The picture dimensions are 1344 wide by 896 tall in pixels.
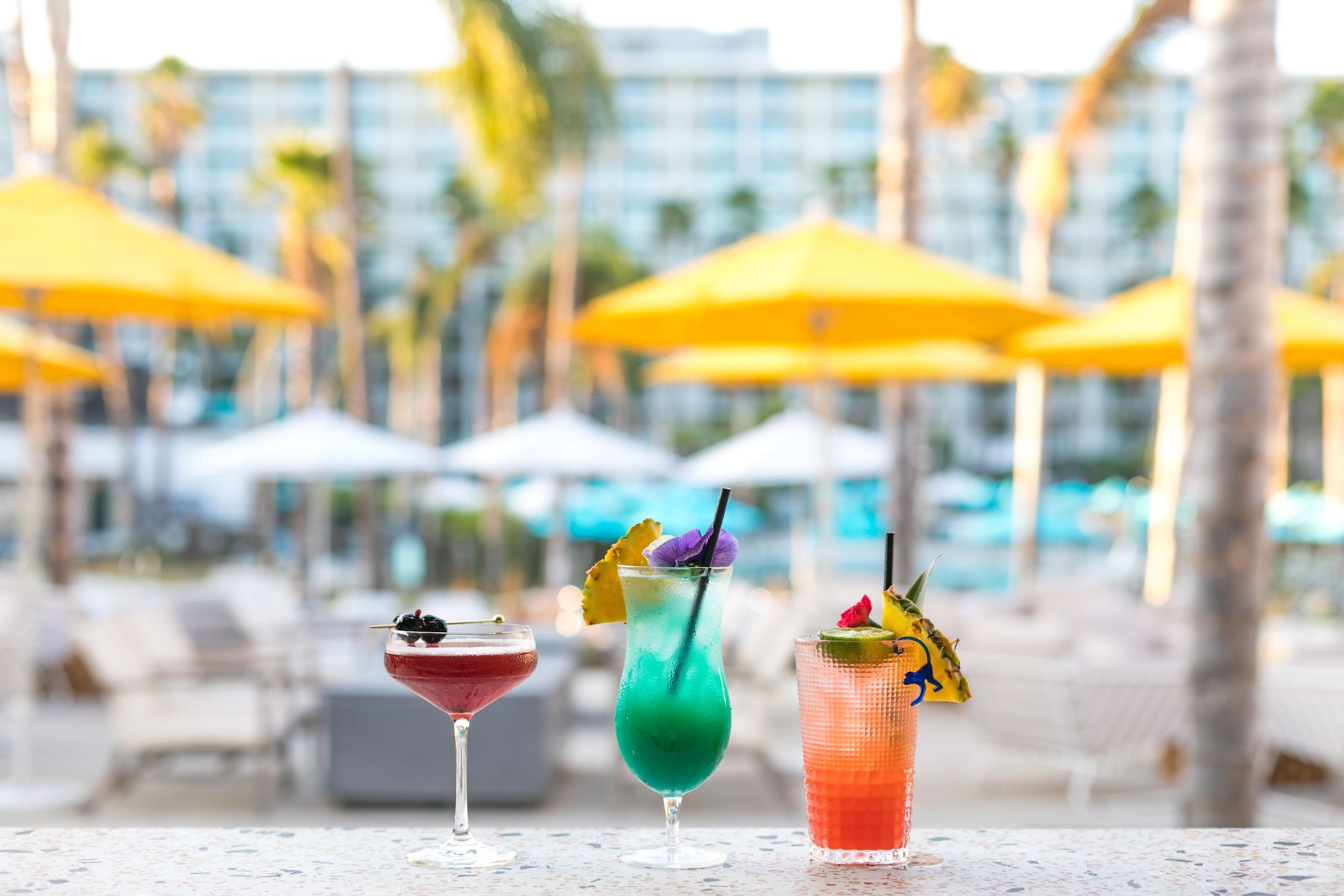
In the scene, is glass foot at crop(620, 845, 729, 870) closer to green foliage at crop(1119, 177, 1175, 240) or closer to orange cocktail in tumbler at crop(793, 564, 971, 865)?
orange cocktail in tumbler at crop(793, 564, 971, 865)

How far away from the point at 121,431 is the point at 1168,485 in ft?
146

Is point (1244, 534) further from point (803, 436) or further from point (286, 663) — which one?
point (803, 436)

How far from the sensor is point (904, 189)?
12570mm

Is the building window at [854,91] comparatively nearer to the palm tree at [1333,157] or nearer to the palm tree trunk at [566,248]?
the palm tree at [1333,157]

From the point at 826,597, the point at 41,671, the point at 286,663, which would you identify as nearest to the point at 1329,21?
the point at 826,597

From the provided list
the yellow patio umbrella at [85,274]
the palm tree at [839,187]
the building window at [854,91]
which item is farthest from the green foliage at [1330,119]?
the building window at [854,91]

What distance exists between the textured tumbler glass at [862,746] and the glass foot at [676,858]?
4.9 inches

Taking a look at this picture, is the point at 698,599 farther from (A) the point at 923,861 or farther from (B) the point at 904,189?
(B) the point at 904,189

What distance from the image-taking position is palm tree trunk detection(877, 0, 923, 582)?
12.6 m

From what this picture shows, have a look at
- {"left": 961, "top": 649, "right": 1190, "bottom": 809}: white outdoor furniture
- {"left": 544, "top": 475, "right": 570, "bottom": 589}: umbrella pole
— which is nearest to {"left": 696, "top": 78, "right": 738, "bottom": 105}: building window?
{"left": 544, "top": 475, "right": 570, "bottom": 589}: umbrella pole

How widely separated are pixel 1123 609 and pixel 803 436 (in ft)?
12.9

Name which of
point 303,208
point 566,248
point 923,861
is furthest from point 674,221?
point 923,861

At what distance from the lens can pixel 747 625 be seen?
31.1 feet

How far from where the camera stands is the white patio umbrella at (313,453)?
39.3 ft
